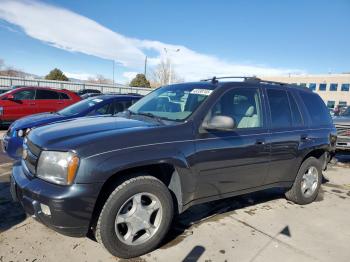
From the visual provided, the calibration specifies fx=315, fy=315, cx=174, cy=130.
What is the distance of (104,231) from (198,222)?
1532 mm

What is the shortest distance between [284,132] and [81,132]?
2.78m

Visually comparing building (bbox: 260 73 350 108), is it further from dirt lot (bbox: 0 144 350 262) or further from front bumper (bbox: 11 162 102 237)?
front bumper (bbox: 11 162 102 237)

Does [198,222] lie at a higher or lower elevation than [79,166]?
lower

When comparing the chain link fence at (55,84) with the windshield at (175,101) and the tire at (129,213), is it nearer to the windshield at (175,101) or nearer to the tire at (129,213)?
Answer: the windshield at (175,101)

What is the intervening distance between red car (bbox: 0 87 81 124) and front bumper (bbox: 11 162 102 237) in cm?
928

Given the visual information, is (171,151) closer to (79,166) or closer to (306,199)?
(79,166)

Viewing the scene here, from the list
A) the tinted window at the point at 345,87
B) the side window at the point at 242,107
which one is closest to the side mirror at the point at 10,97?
the side window at the point at 242,107

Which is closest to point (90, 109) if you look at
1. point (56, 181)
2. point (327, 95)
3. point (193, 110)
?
point (193, 110)

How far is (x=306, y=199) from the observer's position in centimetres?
506

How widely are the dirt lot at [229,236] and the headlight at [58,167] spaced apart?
853mm

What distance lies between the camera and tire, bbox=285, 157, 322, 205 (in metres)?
4.90

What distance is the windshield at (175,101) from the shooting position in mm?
3727

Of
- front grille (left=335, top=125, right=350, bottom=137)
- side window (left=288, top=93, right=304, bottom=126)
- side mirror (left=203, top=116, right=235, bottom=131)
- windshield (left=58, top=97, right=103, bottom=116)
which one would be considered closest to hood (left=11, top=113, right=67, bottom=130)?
windshield (left=58, top=97, right=103, bottom=116)

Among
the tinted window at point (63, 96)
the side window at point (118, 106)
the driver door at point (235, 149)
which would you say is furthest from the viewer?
the tinted window at point (63, 96)
